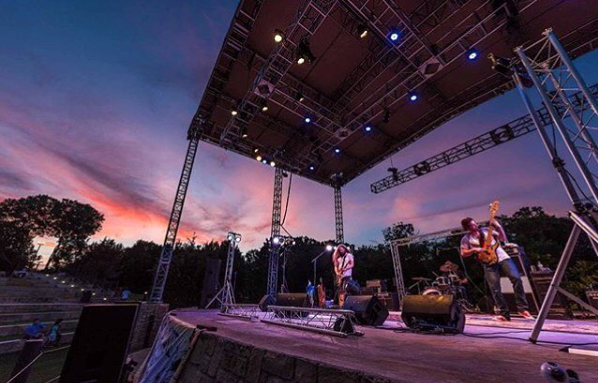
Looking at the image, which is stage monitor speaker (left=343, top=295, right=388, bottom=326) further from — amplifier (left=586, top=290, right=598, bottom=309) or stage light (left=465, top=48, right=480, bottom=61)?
stage light (left=465, top=48, right=480, bottom=61)

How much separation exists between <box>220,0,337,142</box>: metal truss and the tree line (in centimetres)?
1213

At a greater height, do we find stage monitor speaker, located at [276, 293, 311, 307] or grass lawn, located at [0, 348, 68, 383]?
stage monitor speaker, located at [276, 293, 311, 307]

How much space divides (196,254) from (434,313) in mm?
32071

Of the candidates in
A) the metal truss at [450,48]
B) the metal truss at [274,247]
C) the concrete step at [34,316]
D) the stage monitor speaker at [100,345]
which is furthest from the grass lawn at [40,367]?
the metal truss at [450,48]

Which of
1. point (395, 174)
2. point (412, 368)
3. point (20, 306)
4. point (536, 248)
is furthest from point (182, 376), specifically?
point (536, 248)

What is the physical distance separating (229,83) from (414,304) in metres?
10.9

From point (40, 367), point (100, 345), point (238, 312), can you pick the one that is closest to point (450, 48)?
point (238, 312)

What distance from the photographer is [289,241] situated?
12.7 meters

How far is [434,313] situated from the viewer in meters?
3.61

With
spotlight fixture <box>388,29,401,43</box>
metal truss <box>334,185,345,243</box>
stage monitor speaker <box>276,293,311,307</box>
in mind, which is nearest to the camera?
stage monitor speaker <box>276,293,311,307</box>

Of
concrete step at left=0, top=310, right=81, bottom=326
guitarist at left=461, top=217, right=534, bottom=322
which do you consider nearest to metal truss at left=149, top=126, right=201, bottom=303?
concrete step at left=0, top=310, right=81, bottom=326

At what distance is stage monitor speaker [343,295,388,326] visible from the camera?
14.7 ft

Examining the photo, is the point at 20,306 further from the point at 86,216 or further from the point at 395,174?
the point at 86,216

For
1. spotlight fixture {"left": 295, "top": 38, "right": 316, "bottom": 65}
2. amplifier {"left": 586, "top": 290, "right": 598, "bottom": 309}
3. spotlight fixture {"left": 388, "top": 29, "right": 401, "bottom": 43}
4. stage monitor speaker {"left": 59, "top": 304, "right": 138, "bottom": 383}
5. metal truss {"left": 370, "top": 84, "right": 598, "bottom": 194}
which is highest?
spotlight fixture {"left": 388, "top": 29, "right": 401, "bottom": 43}
